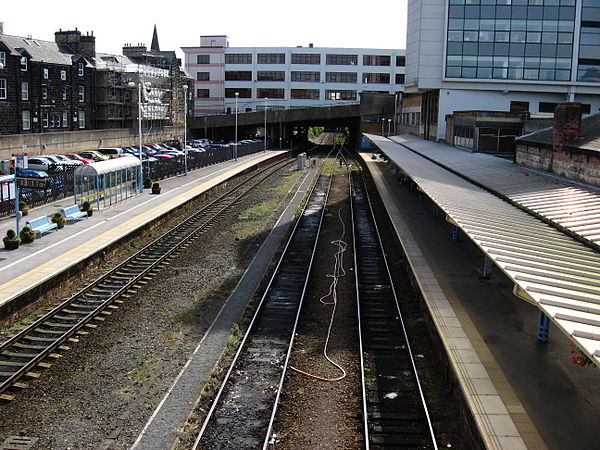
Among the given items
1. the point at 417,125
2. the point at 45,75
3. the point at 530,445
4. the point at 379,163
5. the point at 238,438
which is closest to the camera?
the point at 530,445

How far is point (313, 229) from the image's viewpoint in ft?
95.3

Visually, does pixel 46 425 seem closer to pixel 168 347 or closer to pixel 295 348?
pixel 168 347

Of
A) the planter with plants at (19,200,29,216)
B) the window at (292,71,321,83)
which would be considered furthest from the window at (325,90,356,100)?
the planter with plants at (19,200,29,216)

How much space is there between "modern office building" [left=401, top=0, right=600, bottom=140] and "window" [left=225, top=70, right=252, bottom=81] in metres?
47.8

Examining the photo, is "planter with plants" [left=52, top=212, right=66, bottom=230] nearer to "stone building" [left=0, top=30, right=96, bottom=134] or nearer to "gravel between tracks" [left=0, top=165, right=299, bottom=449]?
"gravel between tracks" [left=0, top=165, right=299, bottom=449]

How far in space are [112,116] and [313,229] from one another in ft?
150

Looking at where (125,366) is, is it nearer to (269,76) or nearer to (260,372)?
(260,372)

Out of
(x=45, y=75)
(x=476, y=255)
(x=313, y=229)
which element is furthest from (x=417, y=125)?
(x=476, y=255)

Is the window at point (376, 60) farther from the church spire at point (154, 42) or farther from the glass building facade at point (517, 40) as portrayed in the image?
the glass building facade at point (517, 40)

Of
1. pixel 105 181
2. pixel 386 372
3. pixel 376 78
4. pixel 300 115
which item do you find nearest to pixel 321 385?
pixel 386 372

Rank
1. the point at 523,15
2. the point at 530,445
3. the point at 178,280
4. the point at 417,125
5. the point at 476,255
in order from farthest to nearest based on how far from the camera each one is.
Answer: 1. the point at 417,125
2. the point at 523,15
3. the point at 476,255
4. the point at 178,280
5. the point at 530,445

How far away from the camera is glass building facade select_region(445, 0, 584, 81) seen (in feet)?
173

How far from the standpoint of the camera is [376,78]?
100500 millimetres

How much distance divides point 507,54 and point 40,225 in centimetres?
4332
